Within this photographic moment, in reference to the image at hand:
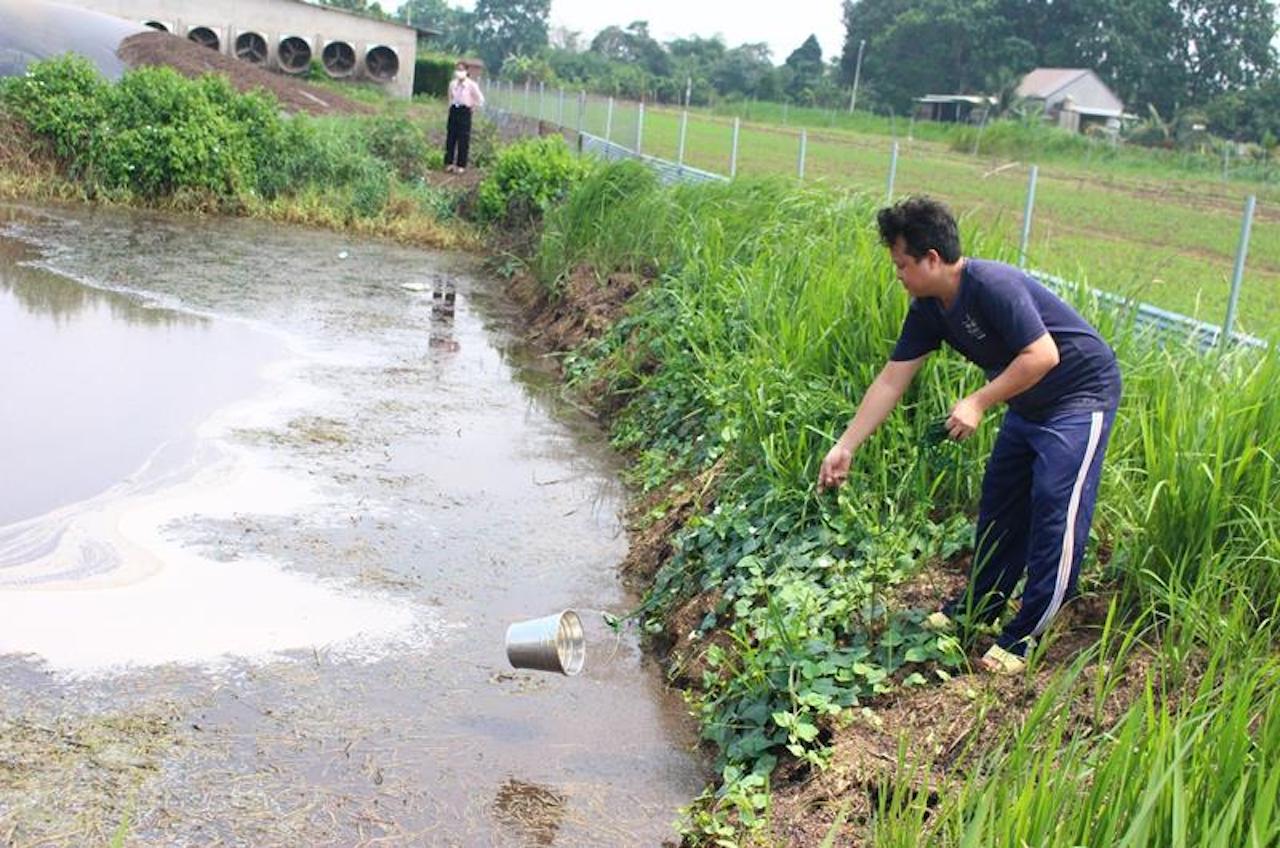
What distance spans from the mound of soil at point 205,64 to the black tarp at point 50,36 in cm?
38

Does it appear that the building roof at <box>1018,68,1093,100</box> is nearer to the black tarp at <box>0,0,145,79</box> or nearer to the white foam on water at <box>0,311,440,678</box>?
the black tarp at <box>0,0,145,79</box>

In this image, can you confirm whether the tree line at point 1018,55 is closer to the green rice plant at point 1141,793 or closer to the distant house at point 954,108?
the distant house at point 954,108

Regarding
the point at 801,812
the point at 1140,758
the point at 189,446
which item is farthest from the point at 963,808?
the point at 189,446

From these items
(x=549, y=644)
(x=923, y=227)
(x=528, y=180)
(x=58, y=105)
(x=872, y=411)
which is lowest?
(x=549, y=644)

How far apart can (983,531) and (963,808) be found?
1642mm

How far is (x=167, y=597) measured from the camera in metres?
5.64

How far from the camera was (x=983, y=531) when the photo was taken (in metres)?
4.67

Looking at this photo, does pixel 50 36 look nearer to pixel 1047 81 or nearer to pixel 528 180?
pixel 528 180

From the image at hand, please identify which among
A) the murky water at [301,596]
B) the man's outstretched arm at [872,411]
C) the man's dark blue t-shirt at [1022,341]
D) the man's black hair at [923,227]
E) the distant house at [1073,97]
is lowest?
the murky water at [301,596]

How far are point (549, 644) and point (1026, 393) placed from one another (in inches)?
69.2

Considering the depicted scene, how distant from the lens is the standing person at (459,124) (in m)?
19.9

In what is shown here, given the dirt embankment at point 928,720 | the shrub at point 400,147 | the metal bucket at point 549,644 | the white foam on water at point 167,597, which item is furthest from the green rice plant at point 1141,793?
the shrub at point 400,147

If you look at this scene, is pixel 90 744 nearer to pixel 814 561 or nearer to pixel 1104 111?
pixel 814 561

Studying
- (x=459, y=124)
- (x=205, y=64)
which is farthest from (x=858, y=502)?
(x=205, y=64)
